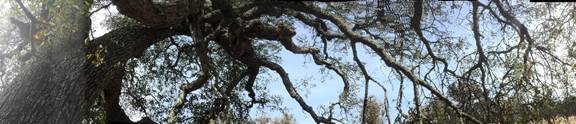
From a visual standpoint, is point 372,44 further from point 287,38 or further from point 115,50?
point 115,50

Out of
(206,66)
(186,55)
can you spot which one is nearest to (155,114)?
(186,55)

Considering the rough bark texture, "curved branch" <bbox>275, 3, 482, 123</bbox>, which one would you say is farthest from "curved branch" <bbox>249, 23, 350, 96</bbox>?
the rough bark texture

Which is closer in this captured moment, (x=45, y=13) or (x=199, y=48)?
(x=45, y=13)

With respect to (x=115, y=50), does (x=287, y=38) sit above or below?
below

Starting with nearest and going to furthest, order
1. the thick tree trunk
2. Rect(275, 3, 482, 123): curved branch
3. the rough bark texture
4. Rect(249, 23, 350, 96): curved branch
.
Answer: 1. the thick tree trunk
2. the rough bark texture
3. Rect(275, 3, 482, 123): curved branch
4. Rect(249, 23, 350, 96): curved branch

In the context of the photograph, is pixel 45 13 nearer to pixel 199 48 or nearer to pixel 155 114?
pixel 199 48

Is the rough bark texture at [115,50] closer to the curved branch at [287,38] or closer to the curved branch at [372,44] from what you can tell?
the curved branch at [287,38]

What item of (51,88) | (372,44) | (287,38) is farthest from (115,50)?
(372,44)

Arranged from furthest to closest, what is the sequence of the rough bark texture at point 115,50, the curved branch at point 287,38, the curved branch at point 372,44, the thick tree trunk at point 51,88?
the curved branch at point 287,38 < the curved branch at point 372,44 < the rough bark texture at point 115,50 < the thick tree trunk at point 51,88

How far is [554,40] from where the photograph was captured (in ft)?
25.5

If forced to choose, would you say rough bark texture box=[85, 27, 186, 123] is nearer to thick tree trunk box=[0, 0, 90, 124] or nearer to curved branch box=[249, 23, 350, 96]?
thick tree trunk box=[0, 0, 90, 124]

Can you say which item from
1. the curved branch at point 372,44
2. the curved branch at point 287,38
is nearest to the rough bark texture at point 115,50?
the curved branch at point 287,38

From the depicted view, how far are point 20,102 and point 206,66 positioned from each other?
6.03 ft

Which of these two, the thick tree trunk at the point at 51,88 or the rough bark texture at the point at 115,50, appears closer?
the thick tree trunk at the point at 51,88
